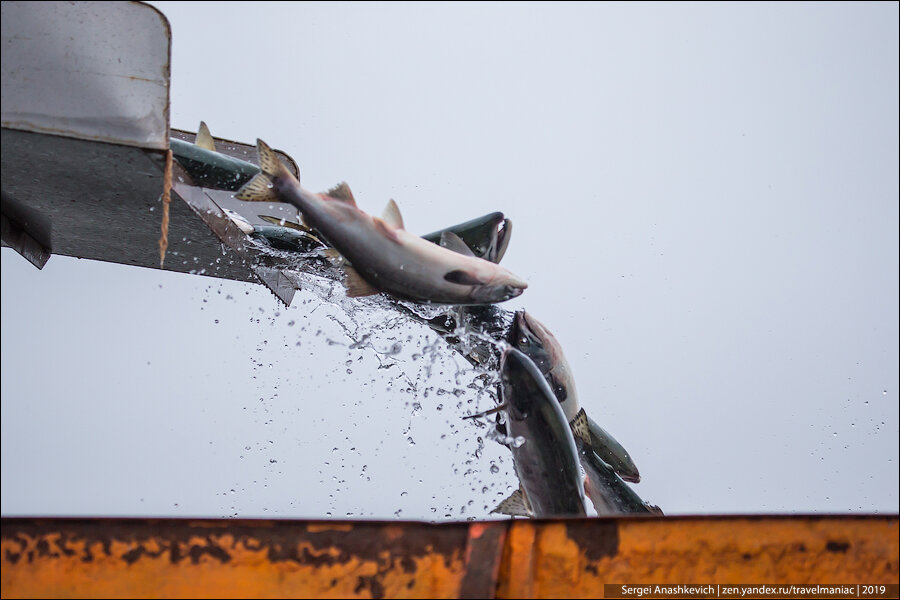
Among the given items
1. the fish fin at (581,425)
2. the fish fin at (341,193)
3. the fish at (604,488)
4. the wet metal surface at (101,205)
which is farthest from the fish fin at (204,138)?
the fish at (604,488)

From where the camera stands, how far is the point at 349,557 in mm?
1963

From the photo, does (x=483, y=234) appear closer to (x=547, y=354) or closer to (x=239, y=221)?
(x=547, y=354)

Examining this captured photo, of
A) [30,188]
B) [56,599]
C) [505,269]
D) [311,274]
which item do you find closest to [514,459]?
Result: [505,269]

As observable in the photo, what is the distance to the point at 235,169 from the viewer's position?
11.6ft

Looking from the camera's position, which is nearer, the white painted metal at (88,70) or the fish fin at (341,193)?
the white painted metal at (88,70)

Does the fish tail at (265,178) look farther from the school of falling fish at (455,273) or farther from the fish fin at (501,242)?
the fish fin at (501,242)

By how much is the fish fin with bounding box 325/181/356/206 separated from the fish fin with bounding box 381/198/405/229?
0.16 metres

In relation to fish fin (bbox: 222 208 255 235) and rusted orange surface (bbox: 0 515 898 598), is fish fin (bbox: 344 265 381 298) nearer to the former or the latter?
fish fin (bbox: 222 208 255 235)

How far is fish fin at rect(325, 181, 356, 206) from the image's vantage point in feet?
11.3

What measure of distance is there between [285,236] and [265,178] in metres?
0.89

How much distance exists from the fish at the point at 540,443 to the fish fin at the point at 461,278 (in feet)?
1.31

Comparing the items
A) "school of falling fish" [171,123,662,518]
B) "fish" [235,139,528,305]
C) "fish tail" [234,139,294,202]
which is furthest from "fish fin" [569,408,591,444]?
"fish tail" [234,139,294,202]

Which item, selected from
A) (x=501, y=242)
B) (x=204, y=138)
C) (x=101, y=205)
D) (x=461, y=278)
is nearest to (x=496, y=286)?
(x=461, y=278)

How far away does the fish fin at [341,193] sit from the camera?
135 inches
